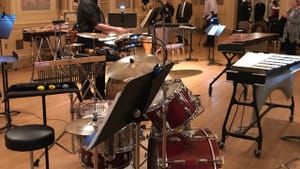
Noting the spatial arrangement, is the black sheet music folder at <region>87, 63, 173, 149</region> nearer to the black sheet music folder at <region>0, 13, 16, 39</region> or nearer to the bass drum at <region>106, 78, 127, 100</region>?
the bass drum at <region>106, 78, 127, 100</region>

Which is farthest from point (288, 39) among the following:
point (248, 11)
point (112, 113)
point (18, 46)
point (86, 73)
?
point (112, 113)

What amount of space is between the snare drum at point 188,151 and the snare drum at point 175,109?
112mm

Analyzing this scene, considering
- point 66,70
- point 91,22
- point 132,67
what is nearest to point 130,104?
point 132,67

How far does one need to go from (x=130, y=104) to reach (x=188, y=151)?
1118 mm

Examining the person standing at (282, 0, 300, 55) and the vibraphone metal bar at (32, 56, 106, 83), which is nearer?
the vibraphone metal bar at (32, 56, 106, 83)

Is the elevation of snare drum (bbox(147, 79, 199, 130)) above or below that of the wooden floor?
above

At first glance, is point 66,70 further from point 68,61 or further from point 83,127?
point 83,127

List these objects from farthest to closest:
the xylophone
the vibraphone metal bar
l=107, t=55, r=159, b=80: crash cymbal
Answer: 1. the xylophone
2. the vibraphone metal bar
3. l=107, t=55, r=159, b=80: crash cymbal

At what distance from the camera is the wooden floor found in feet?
11.9

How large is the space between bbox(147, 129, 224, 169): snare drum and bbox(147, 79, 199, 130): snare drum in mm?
112

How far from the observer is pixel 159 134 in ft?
9.60

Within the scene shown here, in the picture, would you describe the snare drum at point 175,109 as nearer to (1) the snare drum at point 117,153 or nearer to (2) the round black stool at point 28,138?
(1) the snare drum at point 117,153

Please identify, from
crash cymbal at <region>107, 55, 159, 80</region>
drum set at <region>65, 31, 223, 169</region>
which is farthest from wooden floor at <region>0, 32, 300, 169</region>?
crash cymbal at <region>107, 55, 159, 80</region>

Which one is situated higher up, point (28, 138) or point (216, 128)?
point (28, 138)
